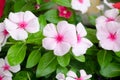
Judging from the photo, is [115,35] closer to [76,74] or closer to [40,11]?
[76,74]

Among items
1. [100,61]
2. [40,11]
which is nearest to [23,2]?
[40,11]

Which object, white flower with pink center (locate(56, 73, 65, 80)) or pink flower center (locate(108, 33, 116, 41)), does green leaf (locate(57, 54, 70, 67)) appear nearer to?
white flower with pink center (locate(56, 73, 65, 80))

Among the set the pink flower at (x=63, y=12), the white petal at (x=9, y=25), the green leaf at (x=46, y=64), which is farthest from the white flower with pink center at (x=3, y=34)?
the pink flower at (x=63, y=12)

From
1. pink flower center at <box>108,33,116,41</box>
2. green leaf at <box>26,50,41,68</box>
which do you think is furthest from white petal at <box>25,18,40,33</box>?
pink flower center at <box>108,33,116,41</box>

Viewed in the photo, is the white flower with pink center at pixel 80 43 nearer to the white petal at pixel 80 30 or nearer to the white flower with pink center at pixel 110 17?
the white petal at pixel 80 30

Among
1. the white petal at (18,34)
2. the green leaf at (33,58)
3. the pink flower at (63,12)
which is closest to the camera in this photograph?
the white petal at (18,34)
